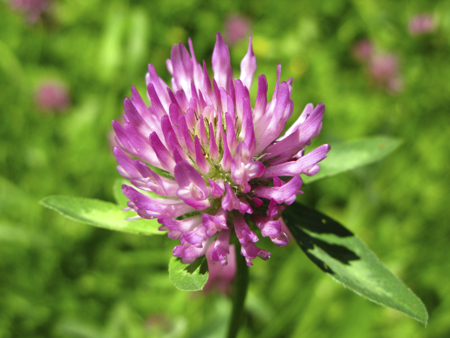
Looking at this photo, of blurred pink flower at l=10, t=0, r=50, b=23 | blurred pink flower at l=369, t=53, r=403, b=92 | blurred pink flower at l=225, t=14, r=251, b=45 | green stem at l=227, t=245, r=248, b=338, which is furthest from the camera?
blurred pink flower at l=225, t=14, r=251, b=45

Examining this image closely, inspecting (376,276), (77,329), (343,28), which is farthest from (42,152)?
(343,28)

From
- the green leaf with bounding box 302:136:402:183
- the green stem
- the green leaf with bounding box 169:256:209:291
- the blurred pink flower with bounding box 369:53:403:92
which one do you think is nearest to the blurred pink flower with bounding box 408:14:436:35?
the blurred pink flower with bounding box 369:53:403:92

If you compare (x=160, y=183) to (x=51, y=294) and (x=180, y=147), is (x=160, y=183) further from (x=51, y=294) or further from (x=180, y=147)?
(x=51, y=294)

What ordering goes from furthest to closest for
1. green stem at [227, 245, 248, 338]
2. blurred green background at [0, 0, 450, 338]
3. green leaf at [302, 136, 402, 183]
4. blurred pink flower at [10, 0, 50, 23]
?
blurred pink flower at [10, 0, 50, 23]
blurred green background at [0, 0, 450, 338]
green leaf at [302, 136, 402, 183]
green stem at [227, 245, 248, 338]

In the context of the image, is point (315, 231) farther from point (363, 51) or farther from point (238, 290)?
point (363, 51)

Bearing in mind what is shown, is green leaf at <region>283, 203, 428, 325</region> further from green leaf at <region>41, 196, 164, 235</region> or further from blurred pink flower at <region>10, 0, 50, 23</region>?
blurred pink flower at <region>10, 0, 50, 23</region>

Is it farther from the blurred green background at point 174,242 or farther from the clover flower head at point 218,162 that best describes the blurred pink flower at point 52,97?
the clover flower head at point 218,162

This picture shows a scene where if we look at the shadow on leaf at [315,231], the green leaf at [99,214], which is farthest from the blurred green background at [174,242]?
the shadow on leaf at [315,231]
